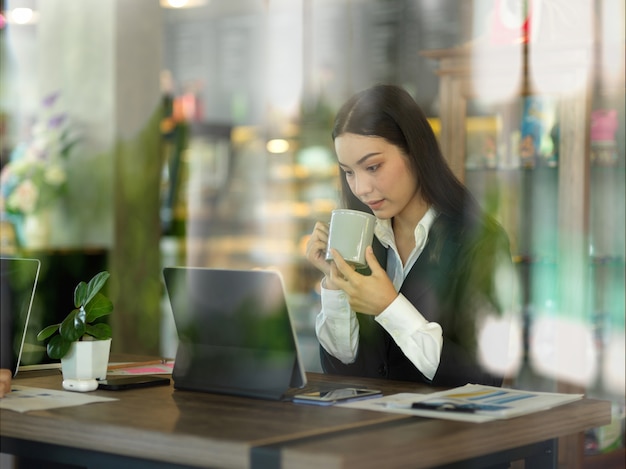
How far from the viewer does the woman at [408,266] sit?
5.97 feet

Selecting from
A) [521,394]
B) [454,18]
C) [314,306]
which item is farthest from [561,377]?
[521,394]

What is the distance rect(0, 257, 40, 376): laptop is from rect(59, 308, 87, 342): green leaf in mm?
95

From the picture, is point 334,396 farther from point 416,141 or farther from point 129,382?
point 416,141

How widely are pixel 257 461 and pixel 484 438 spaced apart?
1.04 feet

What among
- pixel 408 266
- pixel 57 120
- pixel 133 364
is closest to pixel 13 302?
pixel 133 364

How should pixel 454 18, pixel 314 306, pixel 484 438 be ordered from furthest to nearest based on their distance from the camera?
pixel 314 306
pixel 454 18
pixel 484 438

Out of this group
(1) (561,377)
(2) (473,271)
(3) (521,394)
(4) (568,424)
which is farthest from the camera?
(1) (561,377)

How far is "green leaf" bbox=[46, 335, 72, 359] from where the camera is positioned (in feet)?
5.57

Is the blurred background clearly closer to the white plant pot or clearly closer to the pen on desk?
the pen on desk

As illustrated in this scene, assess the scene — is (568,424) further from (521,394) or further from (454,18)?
(454,18)

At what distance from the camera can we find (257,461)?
1.17 meters

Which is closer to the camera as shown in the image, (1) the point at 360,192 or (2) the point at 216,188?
(1) the point at 360,192

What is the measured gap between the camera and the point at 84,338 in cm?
172

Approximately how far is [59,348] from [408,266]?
0.75 m
